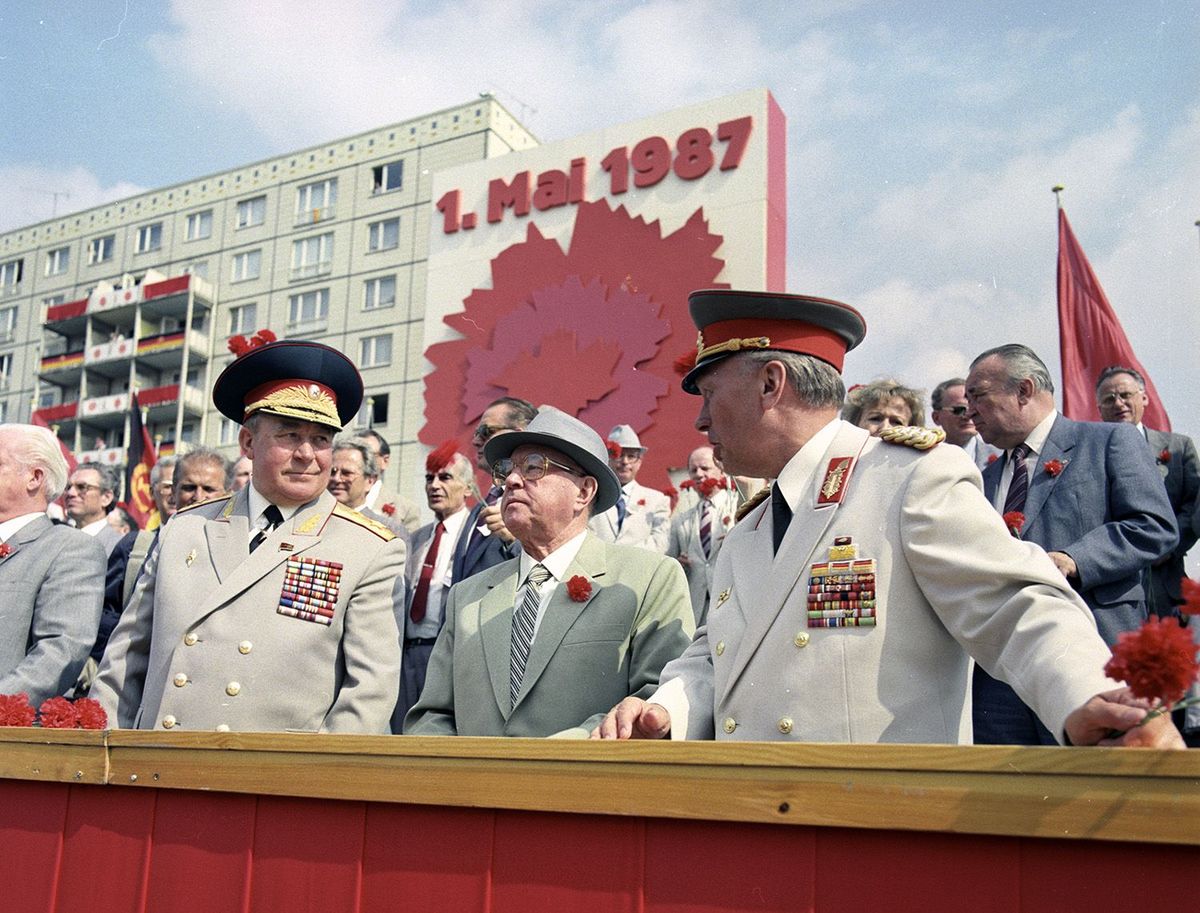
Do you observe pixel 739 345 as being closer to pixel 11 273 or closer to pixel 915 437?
pixel 915 437

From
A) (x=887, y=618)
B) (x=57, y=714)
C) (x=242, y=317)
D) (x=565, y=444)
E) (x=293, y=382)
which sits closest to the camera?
(x=887, y=618)

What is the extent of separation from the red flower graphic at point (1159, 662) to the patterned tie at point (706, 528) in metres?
5.39

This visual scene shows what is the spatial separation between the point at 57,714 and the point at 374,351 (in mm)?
25844

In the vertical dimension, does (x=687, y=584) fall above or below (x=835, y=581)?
above

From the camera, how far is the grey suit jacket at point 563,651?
335 centimetres

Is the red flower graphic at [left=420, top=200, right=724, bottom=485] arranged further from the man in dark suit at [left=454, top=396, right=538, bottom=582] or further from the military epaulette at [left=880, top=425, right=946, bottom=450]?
the military epaulette at [left=880, top=425, right=946, bottom=450]

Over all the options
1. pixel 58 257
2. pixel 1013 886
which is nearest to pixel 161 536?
pixel 1013 886

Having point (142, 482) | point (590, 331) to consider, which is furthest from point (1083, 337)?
point (142, 482)

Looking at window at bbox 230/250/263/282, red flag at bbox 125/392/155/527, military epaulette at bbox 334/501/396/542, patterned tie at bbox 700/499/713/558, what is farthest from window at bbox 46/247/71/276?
military epaulette at bbox 334/501/396/542

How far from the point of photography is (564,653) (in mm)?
3410

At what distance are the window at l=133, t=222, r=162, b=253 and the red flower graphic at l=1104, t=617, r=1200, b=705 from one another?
36.9m

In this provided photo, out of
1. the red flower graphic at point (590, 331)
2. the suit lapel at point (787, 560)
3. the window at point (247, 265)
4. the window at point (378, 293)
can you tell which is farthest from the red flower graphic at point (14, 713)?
the window at point (247, 265)

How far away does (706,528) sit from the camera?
7.09 metres

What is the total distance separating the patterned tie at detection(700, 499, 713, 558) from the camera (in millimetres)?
6938
